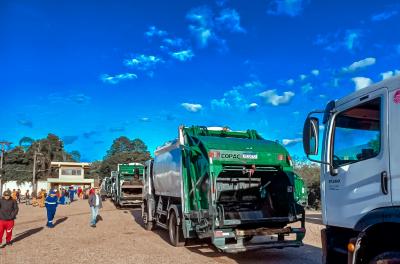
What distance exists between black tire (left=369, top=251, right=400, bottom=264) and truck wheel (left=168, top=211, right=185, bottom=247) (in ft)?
25.2

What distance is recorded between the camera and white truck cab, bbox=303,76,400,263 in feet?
12.5

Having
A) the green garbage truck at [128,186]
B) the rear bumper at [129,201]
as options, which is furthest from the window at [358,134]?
the rear bumper at [129,201]

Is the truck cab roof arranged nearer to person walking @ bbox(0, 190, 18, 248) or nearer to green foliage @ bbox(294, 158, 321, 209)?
person walking @ bbox(0, 190, 18, 248)

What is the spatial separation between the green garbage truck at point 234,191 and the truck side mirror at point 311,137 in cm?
449

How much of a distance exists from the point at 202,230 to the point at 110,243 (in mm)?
4069

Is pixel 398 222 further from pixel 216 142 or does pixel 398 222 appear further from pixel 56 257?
pixel 56 257

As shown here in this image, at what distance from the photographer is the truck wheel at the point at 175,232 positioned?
11.0 m

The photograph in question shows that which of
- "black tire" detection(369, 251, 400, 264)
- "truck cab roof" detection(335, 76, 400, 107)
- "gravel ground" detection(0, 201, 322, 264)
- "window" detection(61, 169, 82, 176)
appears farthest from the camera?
"window" detection(61, 169, 82, 176)

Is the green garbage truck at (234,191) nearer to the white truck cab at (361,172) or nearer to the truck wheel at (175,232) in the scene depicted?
the truck wheel at (175,232)

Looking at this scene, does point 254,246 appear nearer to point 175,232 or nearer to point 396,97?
point 175,232

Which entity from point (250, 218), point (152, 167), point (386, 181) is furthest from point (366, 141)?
point (152, 167)

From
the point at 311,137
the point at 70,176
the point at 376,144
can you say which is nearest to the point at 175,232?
the point at 311,137

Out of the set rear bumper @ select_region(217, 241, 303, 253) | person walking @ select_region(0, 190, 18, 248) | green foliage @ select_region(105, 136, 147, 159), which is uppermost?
green foliage @ select_region(105, 136, 147, 159)

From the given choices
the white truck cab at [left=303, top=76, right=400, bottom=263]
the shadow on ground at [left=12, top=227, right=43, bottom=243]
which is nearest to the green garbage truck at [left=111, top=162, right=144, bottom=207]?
the shadow on ground at [left=12, top=227, right=43, bottom=243]
